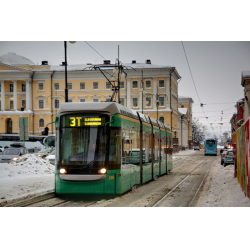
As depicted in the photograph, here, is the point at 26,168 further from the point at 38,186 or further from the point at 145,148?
the point at 145,148

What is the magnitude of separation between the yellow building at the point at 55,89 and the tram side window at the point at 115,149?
62.4 m

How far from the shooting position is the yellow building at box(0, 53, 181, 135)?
78.2 metres

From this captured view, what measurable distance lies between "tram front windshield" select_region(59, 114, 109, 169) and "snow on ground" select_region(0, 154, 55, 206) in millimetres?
2378

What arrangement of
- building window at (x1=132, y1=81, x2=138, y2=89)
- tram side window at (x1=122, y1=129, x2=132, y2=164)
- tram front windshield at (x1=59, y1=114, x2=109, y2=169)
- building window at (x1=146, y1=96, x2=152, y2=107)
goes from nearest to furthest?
tram front windshield at (x1=59, y1=114, x2=109, y2=169) → tram side window at (x1=122, y1=129, x2=132, y2=164) → building window at (x1=146, y1=96, x2=152, y2=107) → building window at (x1=132, y1=81, x2=138, y2=89)

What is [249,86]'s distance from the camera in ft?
202

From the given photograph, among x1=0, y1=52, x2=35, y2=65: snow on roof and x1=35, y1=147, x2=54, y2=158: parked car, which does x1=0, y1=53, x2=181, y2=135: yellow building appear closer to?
x1=0, y1=52, x2=35, y2=65: snow on roof

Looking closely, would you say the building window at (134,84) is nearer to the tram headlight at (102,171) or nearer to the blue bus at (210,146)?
the blue bus at (210,146)

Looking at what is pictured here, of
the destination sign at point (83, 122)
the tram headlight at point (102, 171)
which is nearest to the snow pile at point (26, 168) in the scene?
the destination sign at point (83, 122)

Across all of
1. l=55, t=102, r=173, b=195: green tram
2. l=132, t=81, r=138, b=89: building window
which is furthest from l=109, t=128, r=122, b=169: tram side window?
l=132, t=81, r=138, b=89: building window

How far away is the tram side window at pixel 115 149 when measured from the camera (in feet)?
46.0
